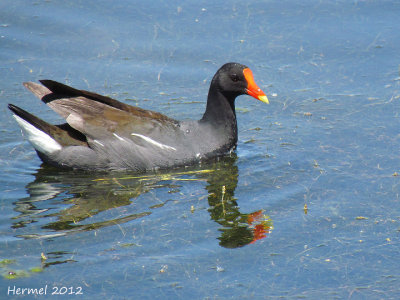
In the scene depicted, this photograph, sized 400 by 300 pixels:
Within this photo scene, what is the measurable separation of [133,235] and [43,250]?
2.34 ft

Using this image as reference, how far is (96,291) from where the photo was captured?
17.0 feet

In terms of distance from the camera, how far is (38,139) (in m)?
7.24

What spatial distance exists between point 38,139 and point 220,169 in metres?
1.80

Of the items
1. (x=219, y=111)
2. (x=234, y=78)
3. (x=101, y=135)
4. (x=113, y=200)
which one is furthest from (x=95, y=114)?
(x=234, y=78)

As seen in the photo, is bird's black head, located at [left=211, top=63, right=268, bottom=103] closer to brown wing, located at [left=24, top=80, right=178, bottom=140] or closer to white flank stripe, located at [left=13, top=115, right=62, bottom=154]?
brown wing, located at [left=24, top=80, right=178, bottom=140]

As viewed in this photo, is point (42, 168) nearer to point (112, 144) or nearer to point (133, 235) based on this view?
point (112, 144)

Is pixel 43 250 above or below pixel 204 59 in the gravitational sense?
below

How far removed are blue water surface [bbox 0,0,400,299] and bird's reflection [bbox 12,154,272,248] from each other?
0.07 ft

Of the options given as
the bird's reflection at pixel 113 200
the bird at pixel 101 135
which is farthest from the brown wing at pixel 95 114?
the bird's reflection at pixel 113 200

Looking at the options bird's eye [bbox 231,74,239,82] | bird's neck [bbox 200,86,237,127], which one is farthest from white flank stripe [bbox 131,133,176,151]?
bird's eye [bbox 231,74,239,82]

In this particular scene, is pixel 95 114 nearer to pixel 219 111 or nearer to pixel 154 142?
pixel 154 142

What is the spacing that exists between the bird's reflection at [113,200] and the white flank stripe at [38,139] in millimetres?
243

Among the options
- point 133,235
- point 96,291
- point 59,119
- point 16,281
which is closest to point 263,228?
point 133,235

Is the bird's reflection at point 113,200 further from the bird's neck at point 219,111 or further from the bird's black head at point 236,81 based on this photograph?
the bird's black head at point 236,81
